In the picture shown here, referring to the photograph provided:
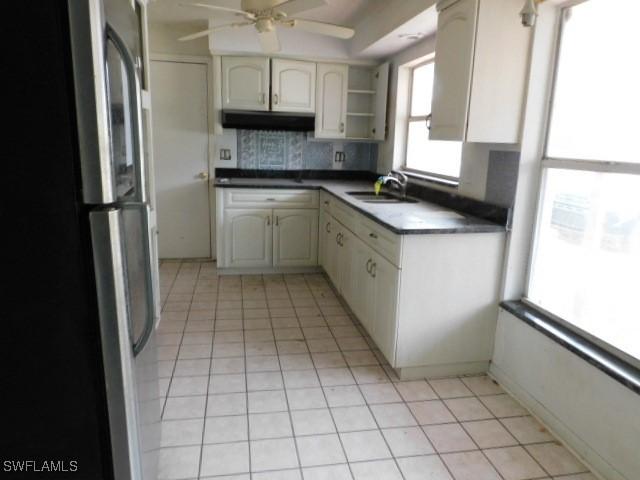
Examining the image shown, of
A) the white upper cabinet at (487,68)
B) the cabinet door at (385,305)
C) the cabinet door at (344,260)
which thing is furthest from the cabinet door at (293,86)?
the cabinet door at (385,305)

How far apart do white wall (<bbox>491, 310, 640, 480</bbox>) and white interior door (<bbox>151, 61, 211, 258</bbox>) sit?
129 inches

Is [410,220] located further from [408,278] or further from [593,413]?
[593,413]

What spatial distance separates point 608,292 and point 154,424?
1891mm

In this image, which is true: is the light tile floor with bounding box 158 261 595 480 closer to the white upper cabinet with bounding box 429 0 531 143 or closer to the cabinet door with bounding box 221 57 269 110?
the white upper cabinet with bounding box 429 0 531 143

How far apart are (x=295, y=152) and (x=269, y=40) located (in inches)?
76.9

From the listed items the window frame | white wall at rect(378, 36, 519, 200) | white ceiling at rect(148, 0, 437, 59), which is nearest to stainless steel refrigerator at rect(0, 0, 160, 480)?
white wall at rect(378, 36, 519, 200)

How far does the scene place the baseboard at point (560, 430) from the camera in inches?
71.6

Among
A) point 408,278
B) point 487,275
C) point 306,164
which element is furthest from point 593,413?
point 306,164

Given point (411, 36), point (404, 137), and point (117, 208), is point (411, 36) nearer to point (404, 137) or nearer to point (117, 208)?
point (404, 137)

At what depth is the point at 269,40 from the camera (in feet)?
9.19

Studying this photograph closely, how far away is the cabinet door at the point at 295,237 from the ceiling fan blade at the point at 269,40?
1623 millimetres

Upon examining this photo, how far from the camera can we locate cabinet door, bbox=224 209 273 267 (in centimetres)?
421

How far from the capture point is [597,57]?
201cm

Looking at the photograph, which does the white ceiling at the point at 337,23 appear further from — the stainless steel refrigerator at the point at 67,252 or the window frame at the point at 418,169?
the stainless steel refrigerator at the point at 67,252
